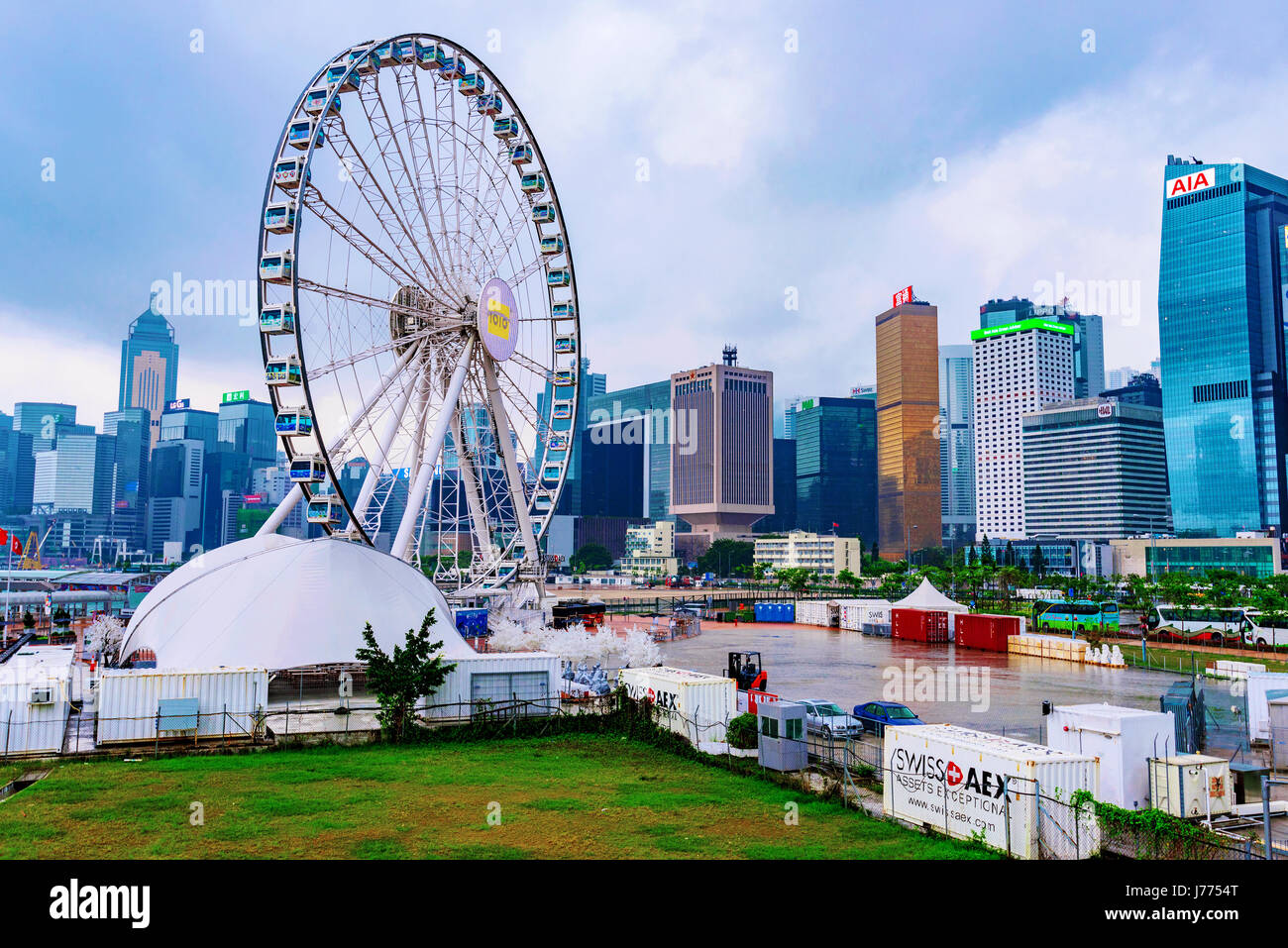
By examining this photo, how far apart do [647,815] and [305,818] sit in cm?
627

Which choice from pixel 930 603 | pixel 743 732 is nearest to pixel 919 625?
pixel 930 603

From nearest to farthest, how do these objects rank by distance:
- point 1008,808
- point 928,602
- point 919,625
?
point 1008,808 < point 919,625 < point 928,602

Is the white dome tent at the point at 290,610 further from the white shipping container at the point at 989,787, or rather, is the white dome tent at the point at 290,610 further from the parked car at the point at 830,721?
the white shipping container at the point at 989,787

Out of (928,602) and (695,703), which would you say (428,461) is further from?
(928,602)

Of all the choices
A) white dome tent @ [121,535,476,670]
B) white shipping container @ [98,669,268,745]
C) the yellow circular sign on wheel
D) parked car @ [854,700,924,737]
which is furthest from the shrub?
the yellow circular sign on wheel

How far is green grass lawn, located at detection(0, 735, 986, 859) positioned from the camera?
15.2 m

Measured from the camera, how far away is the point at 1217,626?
58938mm

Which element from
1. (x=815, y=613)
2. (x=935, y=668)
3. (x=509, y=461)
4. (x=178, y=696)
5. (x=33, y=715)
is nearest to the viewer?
(x=33, y=715)

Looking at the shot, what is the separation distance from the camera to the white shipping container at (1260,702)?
25156 millimetres

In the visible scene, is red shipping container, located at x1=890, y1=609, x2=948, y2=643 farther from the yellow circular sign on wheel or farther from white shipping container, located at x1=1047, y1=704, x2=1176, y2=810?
white shipping container, located at x1=1047, y1=704, x2=1176, y2=810

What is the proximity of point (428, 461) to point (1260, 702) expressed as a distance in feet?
105

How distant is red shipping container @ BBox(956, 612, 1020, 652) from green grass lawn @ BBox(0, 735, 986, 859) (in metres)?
34.8
